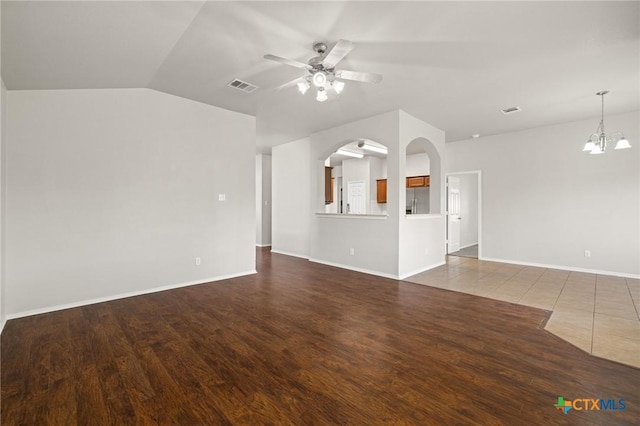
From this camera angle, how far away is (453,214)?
786cm

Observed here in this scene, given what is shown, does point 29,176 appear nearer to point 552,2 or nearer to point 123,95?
point 123,95

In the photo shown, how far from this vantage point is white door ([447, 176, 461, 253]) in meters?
7.59

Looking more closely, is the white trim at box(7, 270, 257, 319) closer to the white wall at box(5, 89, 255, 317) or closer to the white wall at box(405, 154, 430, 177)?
the white wall at box(5, 89, 255, 317)

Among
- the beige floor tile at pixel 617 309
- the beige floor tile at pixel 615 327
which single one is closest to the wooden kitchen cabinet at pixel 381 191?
the beige floor tile at pixel 617 309

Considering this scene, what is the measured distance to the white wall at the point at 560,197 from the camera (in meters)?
4.88

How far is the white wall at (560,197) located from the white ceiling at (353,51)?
121 cm

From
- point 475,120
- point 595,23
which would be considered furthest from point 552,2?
point 475,120

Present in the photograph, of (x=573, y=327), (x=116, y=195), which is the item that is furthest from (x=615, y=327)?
(x=116, y=195)

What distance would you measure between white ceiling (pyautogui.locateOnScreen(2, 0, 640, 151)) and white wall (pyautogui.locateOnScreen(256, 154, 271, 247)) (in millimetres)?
4204

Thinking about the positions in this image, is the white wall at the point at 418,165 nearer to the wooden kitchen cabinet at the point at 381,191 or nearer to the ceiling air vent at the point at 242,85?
the wooden kitchen cabinet at the point at 381,191

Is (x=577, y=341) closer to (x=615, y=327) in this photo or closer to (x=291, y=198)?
(x=615, y=327)

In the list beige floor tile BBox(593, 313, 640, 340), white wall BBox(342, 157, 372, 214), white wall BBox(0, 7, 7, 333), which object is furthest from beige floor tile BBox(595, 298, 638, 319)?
white wall BBox(0, 7, 7, 333)

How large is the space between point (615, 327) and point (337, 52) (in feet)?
12.7

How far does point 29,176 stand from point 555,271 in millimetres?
8280
